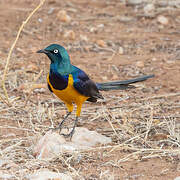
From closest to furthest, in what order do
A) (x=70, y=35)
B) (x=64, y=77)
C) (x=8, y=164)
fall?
(x=8, y=164) < (x=64, y=77) < (x=70, y=35)

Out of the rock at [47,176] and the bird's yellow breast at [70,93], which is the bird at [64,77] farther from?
the rock at [47,176]

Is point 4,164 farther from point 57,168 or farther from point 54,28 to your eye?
point 54,28

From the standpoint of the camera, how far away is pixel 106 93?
6.98m

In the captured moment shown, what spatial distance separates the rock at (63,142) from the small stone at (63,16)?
5467mm

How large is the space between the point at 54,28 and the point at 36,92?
127 inches

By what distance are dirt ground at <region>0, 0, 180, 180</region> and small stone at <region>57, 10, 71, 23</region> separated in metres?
0.03

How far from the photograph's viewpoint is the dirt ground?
4598 mm

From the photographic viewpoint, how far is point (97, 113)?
602cm

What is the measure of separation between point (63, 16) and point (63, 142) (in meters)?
5.86

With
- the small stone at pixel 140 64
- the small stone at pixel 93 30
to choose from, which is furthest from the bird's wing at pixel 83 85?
the small stone at pixel 93 30

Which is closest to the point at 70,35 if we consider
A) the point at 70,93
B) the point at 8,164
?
the point at 70,93

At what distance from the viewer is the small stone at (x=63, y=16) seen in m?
10.3

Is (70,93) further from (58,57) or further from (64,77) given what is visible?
(58,57)

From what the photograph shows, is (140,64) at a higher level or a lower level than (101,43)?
lower
